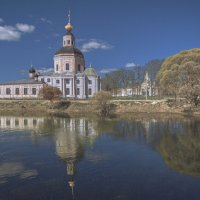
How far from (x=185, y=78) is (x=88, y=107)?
19.9 m

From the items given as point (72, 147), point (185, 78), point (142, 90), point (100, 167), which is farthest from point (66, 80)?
point (100, 167)

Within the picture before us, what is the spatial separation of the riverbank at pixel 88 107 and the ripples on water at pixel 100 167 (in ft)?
98.9

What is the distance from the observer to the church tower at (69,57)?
3009 inches

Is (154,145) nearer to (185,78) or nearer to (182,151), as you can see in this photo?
(182,151)

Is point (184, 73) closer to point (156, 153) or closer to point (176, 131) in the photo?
point (176, 131)

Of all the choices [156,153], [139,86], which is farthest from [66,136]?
[139,86]

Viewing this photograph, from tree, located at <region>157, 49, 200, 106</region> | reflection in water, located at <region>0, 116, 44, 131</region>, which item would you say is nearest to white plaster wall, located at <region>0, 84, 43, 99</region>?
tree, located at <region>157, 49, 200, 106</region>

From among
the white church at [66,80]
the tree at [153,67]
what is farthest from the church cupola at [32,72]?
the tree at [153,67]

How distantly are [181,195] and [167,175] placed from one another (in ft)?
8.78

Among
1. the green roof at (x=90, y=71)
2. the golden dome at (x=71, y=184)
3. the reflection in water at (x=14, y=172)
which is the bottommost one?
the golden dome at (x=71, y=184)

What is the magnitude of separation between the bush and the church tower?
72.5 ft

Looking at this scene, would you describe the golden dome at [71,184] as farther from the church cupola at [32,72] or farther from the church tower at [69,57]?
the church cupola at [32,72]

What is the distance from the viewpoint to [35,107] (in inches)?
2608

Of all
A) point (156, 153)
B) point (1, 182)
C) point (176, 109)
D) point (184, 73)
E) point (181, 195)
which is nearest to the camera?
point (181, 195)
